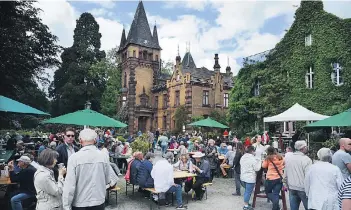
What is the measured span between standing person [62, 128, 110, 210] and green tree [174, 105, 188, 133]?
31.9 meters

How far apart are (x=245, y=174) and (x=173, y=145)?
479 inches

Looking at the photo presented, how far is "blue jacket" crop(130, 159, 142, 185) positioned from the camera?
28.7 feet

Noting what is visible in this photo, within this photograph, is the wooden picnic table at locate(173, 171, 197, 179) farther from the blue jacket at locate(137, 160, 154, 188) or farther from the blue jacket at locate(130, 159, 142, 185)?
the blue jacket at locate(130, 159, 142, 185)

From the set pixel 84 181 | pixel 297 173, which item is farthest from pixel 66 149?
pixel 297 173

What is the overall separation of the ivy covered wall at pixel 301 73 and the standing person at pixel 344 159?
47.5 ft

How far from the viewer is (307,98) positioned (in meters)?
21.5

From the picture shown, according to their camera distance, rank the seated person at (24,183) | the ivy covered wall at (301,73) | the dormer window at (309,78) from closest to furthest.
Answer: the seated person at (24,183) → the ivy covered wall at (301,73) → the dormer window at (309,78)

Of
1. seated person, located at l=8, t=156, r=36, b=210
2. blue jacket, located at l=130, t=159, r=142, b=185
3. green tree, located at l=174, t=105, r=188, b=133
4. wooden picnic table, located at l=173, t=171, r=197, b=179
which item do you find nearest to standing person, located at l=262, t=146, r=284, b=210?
wooden picnic table, located at l=173, t=171, r=197, b=179

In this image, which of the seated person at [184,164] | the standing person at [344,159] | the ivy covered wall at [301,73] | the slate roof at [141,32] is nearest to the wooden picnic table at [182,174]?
the seated person at [184,164]

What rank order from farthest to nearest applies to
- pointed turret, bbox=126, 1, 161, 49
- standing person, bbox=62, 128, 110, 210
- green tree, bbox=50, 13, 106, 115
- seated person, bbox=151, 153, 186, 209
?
pointed turret, bbox=126, 1, 161, 49, green tree, bbox=50, 13, 106, 115, seated person, bbox=151, 153, 186, 209, standing person, bbox=62, 128, 110, 210

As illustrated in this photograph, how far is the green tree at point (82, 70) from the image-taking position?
40125mm

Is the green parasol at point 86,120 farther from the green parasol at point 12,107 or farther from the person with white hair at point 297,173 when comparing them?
the person with white hair at point 297,173

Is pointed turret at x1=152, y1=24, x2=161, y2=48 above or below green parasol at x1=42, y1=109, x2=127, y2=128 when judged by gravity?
above

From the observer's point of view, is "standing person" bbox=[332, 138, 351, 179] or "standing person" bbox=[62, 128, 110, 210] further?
"standing person" bbox=[332, 138, 351, 179]
